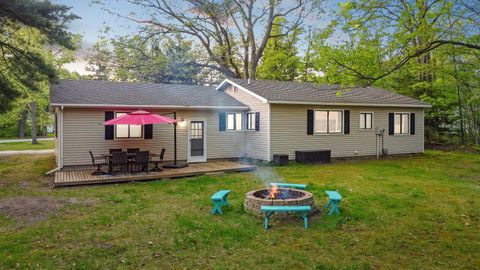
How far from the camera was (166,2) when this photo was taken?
24203 millimetres

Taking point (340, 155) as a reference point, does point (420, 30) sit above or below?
above

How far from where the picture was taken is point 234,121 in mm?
15133

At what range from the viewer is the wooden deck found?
9.80m

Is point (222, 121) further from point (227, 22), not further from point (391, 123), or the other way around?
point (227, 22)

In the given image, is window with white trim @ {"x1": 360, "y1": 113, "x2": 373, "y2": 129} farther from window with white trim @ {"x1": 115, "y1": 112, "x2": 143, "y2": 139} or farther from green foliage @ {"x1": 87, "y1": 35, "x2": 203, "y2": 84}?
green foliage @ {"x1": 87, "y1": 35, "x2": 203, "y2": 84}

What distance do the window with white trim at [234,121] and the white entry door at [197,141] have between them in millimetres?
1279

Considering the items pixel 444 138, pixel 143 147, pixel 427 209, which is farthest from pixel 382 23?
pixel 444 138

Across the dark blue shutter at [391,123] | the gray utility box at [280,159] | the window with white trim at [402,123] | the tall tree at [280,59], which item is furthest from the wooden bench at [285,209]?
the tall tree at [280,59]

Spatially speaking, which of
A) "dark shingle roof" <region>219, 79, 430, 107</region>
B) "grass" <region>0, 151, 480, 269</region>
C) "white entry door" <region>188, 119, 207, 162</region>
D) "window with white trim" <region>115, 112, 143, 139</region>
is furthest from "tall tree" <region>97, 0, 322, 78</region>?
"grass" <region>0, 151, 480, 269</region>

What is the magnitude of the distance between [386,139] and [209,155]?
885 centimetres

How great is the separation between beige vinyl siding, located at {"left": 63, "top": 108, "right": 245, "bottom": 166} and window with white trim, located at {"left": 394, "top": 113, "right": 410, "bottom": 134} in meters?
8.05

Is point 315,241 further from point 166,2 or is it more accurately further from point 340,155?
point 166,2

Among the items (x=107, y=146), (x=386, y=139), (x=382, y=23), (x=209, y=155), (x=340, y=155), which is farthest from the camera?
(x=386, y=139)

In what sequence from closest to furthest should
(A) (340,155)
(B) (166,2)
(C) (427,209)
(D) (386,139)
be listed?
1. (C) (427,209)
2. (A) (340,155)
3. (D) (386,139)
4. (B) (166,2)
